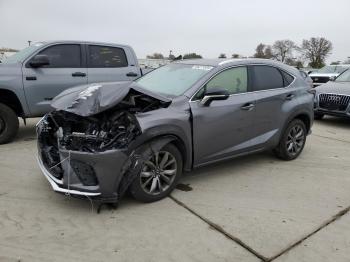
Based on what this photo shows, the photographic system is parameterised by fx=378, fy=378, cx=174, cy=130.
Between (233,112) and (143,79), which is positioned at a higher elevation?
(143,79)

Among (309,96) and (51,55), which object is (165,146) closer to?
(309,96)

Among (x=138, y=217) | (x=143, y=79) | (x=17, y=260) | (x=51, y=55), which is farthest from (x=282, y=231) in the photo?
(x=51, y=55)

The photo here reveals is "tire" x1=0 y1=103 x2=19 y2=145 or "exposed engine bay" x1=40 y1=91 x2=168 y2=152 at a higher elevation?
"exposed engine bay" x1=40 y1=91 x2=168 y2=152

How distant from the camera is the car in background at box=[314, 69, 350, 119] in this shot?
31.5ft

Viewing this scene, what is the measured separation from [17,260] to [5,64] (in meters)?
4.46

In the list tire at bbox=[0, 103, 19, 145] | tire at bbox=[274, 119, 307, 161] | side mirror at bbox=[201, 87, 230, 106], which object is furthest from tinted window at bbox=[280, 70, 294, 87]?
tire at bbox=[0, 103, 19, 145]

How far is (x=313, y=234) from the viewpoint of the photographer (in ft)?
12.4

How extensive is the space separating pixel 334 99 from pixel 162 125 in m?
7.19

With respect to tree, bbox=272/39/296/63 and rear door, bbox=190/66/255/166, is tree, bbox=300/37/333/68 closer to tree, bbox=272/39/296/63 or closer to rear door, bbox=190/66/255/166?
tree, bbox=272/39/296/63

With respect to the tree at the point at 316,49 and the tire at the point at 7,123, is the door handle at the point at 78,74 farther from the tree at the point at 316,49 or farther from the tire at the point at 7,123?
the tree at the point at 316,49

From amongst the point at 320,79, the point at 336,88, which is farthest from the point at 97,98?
the point at 320,79

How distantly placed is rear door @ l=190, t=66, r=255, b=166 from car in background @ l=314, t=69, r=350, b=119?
5.33 metres

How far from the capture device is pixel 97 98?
163 inches

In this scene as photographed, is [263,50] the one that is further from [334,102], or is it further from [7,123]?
[7,123]
